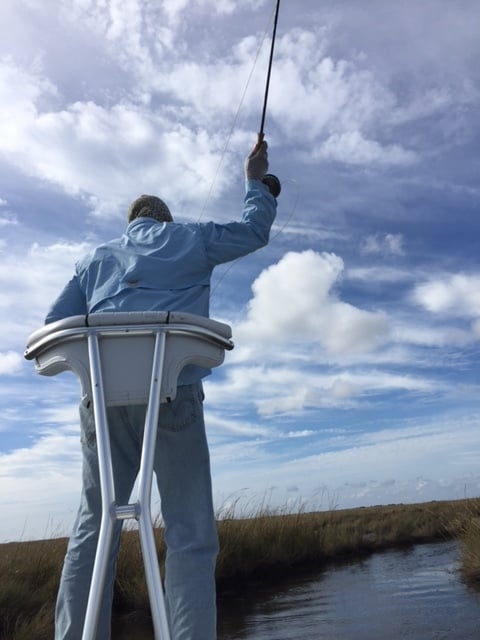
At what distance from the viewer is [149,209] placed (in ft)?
10.5

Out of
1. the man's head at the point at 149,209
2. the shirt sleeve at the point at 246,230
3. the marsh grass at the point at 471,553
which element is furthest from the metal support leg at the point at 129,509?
the marsh grass at the point at 471,553

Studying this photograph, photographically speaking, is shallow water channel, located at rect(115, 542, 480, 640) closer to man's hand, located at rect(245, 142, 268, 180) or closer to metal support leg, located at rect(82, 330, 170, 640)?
metal support leg, located at rect(82, 330, 170, 640)

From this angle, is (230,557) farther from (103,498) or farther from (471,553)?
(103,498)

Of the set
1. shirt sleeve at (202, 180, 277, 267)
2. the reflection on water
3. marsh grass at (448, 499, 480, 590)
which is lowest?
the reflection on water

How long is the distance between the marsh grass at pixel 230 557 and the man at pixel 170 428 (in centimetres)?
225

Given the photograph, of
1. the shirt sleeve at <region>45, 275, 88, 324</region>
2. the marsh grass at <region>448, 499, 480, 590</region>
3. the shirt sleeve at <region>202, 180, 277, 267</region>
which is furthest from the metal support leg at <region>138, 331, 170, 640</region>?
the marsh grass at <region>448, 499, 480, 590</region>

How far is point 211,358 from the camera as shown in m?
2.29

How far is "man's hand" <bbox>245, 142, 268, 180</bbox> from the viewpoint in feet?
9.92

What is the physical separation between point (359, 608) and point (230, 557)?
9.54 feet

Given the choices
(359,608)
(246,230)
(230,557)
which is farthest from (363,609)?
(246,230)

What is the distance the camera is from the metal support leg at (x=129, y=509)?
1711 millimetres

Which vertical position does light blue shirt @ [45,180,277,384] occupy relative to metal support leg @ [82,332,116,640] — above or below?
above

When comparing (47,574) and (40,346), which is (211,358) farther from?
(47,574)

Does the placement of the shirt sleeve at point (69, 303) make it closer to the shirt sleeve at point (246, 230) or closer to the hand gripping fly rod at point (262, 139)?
the shirt sleeve at point (246, 230)
